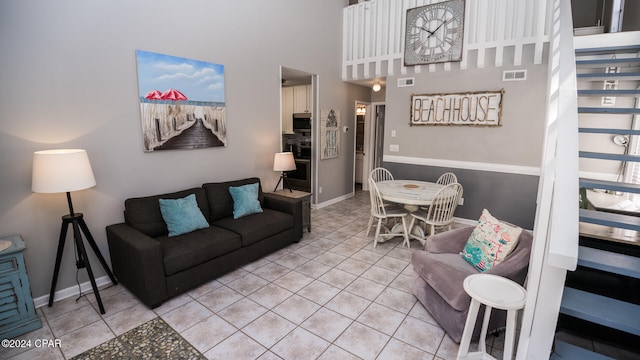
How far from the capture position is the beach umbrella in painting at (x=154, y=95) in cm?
314

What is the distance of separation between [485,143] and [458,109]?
2.21 ft

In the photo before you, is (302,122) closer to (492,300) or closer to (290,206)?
(290,206)

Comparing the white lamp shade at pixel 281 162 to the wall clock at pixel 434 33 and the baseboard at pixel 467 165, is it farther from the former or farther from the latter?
the wall clock at pixel 434 33

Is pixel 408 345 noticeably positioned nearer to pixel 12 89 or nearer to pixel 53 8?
pixel 12 89

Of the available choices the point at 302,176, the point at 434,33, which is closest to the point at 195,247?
the point at 302,176

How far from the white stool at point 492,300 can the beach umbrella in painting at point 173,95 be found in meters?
3.32

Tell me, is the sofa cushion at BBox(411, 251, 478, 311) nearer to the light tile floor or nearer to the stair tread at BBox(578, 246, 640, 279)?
the light tile floor

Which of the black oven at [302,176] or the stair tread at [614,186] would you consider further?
the black oven at [302,176]

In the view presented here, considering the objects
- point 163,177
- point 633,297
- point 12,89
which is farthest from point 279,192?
point 633,297

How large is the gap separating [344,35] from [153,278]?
524cm

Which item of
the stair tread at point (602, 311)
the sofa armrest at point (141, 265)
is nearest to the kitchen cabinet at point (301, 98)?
the sofa armrest at point (141, 265)

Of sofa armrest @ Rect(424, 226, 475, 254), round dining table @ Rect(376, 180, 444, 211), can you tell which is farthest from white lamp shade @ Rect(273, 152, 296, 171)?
sofa armrest @ Rect(424, 226, 475, 254)

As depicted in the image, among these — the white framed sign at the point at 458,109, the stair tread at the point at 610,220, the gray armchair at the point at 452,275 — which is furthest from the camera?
the white framed sign at the point at 458,109

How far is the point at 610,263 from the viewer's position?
1635mm
